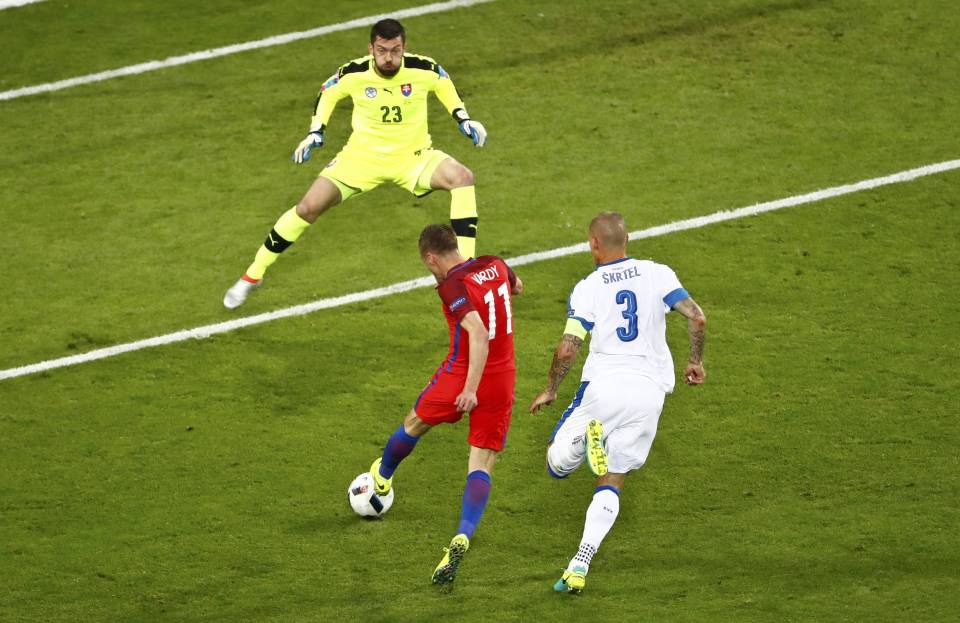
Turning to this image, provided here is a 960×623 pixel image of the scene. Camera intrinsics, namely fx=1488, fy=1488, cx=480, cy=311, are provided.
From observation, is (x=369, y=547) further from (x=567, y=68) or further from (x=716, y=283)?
(x=567, y=68)

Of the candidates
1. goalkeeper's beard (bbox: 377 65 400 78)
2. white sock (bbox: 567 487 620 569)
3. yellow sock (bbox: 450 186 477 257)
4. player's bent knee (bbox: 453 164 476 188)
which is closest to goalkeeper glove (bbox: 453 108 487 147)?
player's bent knee (bbox: 453 164 476 188)

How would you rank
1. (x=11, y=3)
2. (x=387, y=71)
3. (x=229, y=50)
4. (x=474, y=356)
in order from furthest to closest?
(x=11, y=3), (x=229, y=50), (x=387, y=71), (x=474, y=356)

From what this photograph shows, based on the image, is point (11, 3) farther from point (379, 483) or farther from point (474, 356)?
point (474, 356)

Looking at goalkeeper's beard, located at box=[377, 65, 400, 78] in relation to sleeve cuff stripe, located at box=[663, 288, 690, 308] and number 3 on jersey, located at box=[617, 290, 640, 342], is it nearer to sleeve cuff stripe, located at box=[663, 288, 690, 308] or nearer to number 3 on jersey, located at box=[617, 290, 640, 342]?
number 3 on jersey, located at box=[617, 290, 640, 342]

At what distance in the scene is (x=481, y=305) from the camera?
870 cm

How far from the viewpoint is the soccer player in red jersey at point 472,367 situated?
8.50 meters

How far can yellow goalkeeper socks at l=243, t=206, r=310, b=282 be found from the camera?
1166 cm

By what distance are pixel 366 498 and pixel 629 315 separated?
6.76 ft

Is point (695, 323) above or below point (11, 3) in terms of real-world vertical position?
below

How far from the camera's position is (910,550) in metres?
8.84

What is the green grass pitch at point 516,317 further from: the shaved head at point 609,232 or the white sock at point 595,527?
the shaved head at point 609,232

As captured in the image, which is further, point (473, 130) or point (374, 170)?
point (374, 170)

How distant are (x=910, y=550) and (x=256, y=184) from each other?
6961 millimetres

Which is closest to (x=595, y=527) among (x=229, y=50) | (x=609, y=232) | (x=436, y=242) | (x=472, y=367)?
(x=472, y=367)
